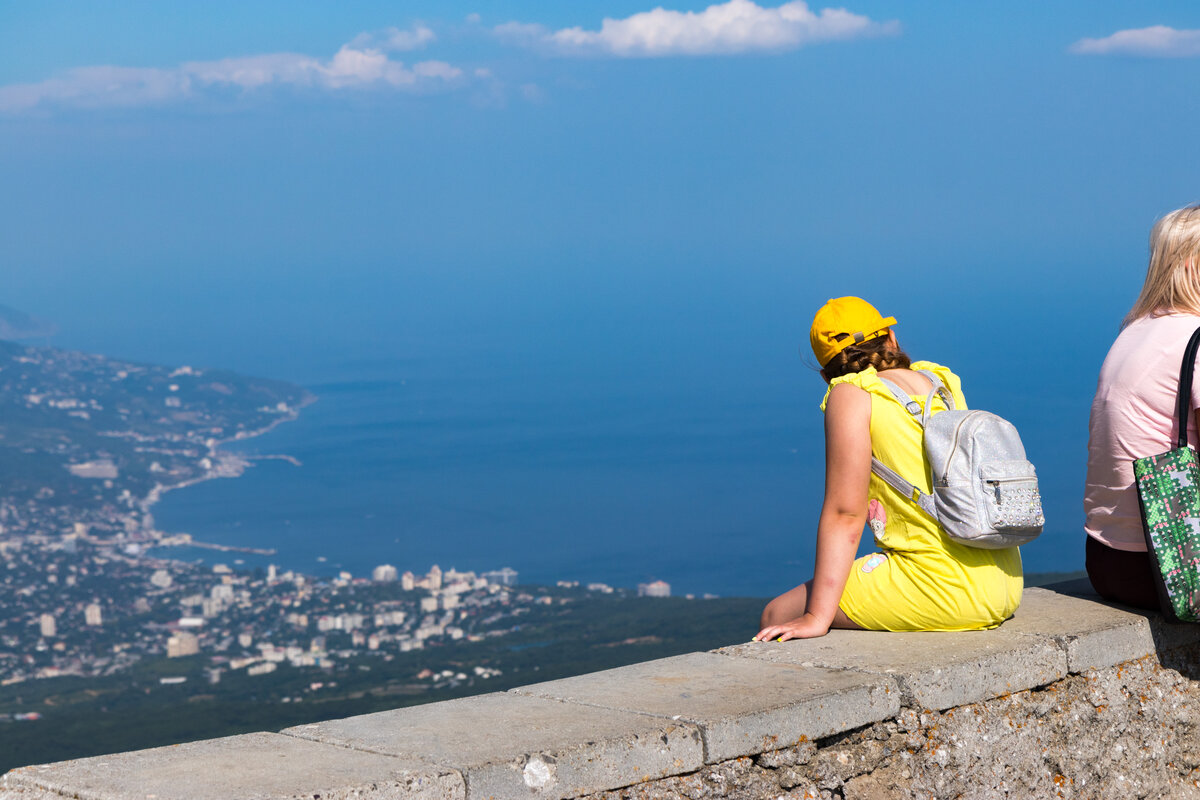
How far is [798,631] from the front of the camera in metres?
3.13

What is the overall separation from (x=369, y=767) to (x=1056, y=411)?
19953 cm

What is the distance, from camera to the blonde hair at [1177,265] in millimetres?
3252

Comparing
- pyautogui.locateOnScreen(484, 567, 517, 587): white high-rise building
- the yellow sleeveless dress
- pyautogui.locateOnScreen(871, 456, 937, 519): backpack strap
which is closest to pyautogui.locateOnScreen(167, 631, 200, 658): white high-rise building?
pyautogui.locateOnScreen(484, 567, 517, 587): white high-rise building

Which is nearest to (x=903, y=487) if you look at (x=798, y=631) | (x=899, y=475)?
(x=899, y=475)

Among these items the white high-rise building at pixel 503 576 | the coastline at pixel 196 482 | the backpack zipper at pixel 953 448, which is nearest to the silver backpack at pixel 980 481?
the backpack zipper at pixel 953 448

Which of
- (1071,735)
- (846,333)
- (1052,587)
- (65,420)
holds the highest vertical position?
(65,420)

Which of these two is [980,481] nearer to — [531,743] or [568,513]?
[531,743]

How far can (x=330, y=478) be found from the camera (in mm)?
181250

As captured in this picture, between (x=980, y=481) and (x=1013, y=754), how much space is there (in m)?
0.67

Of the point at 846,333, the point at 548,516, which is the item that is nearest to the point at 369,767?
the point at 846,333

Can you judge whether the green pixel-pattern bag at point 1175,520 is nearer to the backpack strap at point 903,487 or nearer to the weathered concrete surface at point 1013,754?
the weathered concrete surface at point 1013,754

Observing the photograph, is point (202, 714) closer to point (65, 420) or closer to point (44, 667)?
point (44, 667)

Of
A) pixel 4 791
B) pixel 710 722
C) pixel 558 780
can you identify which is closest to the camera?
pixel 4 791

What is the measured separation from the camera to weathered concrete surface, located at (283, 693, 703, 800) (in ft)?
6.93
